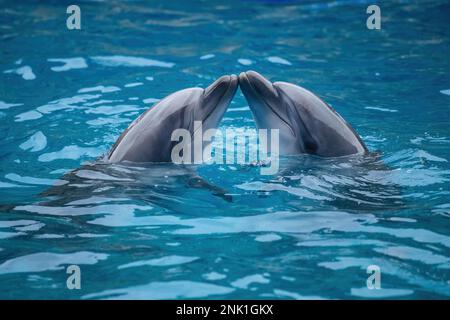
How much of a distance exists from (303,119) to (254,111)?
413mm

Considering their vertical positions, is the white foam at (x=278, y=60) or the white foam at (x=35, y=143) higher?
the white foam at (x=278, y=60)

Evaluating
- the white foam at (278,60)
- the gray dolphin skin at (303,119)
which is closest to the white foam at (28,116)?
the gray dolphin skin at (303,119)

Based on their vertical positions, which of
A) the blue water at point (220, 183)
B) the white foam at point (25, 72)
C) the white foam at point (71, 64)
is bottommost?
the blue water at point (220, 183)

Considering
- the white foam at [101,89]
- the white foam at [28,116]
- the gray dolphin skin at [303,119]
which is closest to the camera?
the gray dolphin skin at [303,119]

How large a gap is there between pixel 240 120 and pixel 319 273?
3948 mm

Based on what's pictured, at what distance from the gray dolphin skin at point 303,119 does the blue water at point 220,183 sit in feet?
0.43

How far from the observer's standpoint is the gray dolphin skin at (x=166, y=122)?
5.58 metres

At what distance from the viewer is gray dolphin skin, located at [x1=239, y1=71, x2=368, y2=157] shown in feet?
18.3

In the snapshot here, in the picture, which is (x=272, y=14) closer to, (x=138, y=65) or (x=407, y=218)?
(x=138, y=65)

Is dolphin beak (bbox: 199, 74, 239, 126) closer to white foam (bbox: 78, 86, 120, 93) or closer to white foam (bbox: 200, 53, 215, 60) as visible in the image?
white foam (bbox: 78, 86, 120, 93)

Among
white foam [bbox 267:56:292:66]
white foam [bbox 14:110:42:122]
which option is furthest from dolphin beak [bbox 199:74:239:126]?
white foam [bbox 267:56:292:66]

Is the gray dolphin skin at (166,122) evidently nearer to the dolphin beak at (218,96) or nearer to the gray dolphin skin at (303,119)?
the dolphin beak at (218,96)

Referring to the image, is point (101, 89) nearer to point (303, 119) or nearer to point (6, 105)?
point (6, 105)
